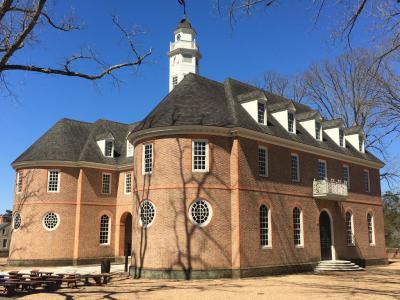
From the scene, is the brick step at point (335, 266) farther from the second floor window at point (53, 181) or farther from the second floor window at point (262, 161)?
the second floor window at point (53, 181)

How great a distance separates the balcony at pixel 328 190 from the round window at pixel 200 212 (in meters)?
8.77

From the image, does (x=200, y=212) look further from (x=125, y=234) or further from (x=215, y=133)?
(x=125, y=234)

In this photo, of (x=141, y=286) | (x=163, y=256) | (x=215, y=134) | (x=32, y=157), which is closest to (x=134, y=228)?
(x=163, y=256)

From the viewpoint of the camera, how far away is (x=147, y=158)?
2292cm

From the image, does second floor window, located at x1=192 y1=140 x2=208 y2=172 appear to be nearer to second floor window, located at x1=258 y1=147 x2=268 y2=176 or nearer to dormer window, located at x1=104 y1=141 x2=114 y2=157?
second floor window, located at x1=258 y1=147 x2=268 y2=176

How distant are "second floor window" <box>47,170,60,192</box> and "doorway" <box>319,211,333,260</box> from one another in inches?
732

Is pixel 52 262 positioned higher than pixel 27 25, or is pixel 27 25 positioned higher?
pixel 27 25

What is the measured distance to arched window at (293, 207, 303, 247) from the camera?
25.2 m

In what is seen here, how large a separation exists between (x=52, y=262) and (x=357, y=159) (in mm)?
23227

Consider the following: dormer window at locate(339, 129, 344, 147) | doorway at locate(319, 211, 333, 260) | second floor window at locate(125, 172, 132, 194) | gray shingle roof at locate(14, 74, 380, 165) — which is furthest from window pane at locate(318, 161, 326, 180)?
second floor window at locate(125, 172, 132, 194)

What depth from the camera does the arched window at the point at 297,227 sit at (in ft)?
82.7

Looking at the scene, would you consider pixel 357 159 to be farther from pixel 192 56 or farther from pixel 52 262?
pixel 52 262

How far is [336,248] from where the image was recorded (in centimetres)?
2808

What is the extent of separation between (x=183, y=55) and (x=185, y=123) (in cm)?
1704
